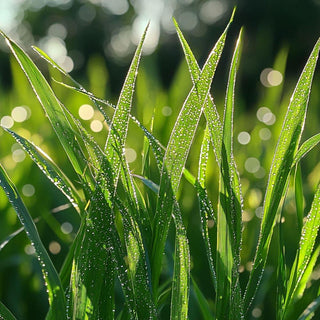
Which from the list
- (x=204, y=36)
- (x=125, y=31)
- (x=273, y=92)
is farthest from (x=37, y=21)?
(x=273, y=92)

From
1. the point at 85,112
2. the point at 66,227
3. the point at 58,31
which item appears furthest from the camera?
the point at 58,31

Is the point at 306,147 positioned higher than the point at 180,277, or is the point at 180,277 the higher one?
the point at 306,147

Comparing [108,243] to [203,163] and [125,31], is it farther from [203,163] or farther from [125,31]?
[125,31]

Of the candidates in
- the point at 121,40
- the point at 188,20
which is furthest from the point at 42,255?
the point at 121,40

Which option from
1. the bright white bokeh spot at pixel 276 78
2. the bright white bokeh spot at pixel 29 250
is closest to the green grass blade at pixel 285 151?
the bright white bokeh spot at pixel 29 250

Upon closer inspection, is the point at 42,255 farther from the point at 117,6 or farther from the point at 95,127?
the point at 117,6

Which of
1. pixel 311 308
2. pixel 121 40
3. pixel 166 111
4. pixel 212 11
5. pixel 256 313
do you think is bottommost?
pixel 256 313

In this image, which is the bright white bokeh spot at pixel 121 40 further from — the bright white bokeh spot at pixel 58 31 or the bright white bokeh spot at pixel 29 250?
the bright white bokeh spot at pixel 29 250
